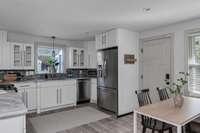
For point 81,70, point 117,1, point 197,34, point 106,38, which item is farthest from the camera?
point 81,70

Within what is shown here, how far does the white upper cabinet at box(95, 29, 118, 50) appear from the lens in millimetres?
3684

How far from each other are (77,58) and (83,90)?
1246 mm

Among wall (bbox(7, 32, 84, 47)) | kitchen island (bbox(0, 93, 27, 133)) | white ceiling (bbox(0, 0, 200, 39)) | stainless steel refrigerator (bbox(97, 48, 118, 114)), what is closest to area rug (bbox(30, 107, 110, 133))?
stainless steel refrigerator (bbox(97, 48, 118, 114))

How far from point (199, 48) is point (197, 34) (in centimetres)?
31

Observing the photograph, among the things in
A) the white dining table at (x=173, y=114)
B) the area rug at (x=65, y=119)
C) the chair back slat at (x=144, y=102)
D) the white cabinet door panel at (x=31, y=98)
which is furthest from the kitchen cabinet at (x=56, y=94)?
the white dining table at (x=173, y=114)

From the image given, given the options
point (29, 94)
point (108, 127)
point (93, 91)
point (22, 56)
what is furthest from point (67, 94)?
point (108, 127)

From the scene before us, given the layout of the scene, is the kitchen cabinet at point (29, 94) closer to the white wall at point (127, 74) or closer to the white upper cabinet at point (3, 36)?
the white upper cabinet at point (3, 36)

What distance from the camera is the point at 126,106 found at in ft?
12.5

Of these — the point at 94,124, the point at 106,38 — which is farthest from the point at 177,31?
the point at 94,124

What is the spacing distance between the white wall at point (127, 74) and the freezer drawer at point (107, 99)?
15cm

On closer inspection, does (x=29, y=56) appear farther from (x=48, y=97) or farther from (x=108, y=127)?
(x=108, y=127)

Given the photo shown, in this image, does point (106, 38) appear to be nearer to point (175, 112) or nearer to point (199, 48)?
point (199, 48)

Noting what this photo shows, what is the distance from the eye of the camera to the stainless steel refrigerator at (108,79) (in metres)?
3.69

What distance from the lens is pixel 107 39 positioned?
395 cm
